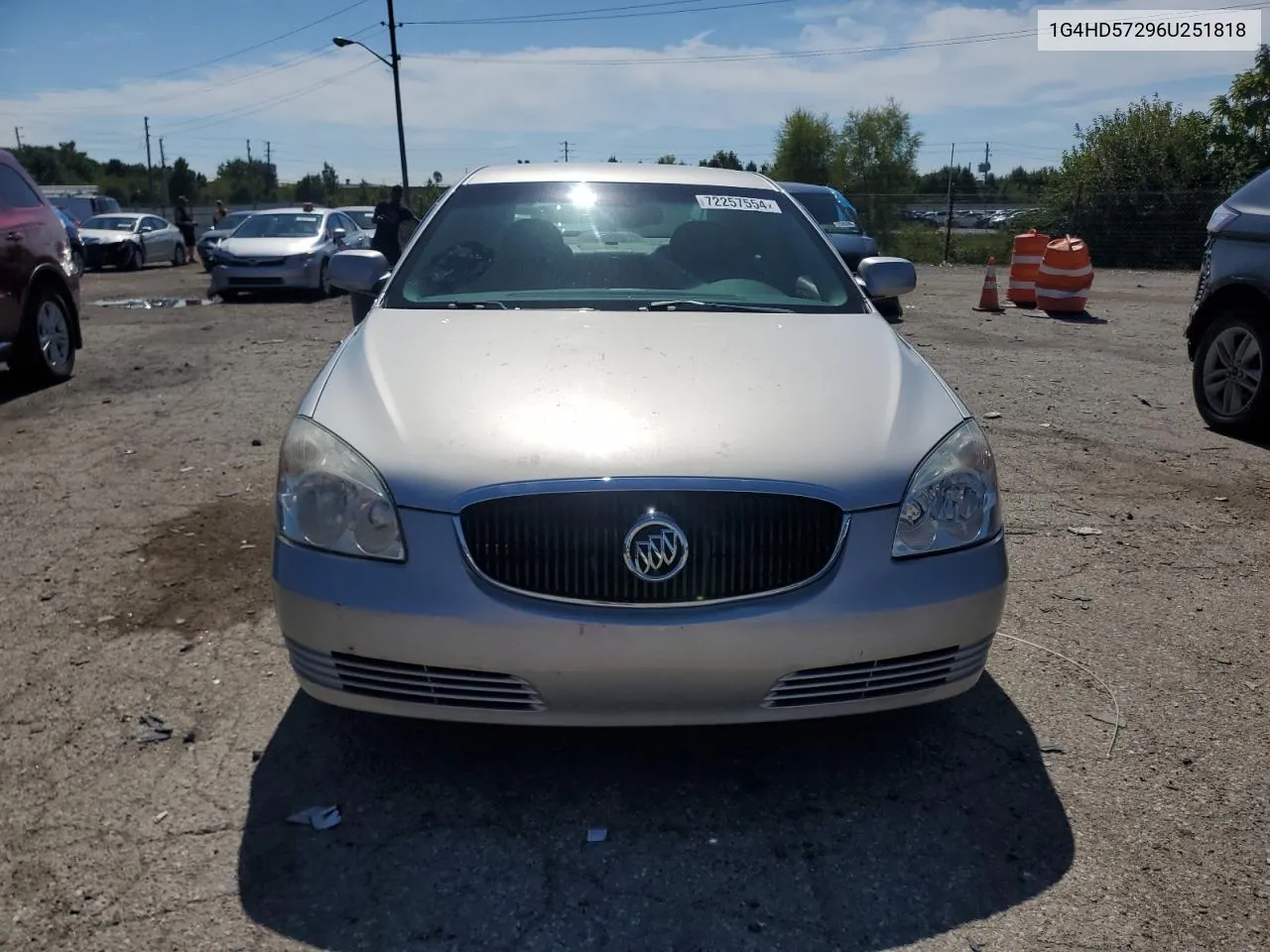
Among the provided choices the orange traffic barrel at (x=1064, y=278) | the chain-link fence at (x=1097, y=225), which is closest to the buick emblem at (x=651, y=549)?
the orange traffic barrel at (x=1064, y=278)

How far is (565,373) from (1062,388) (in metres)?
6.77

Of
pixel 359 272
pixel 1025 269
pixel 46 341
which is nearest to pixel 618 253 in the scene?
pixel 359 272

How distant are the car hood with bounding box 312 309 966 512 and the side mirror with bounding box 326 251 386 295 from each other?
74 centimetres

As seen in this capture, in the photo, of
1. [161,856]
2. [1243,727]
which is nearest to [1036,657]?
[1243,727]

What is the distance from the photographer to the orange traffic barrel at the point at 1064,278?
1437 centimetres

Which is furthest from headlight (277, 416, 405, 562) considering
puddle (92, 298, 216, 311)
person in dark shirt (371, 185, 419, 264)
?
puddle (92, 298, 216, 311)

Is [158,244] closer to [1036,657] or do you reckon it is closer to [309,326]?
[309,326]

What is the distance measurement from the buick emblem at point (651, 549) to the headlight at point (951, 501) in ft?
1.82

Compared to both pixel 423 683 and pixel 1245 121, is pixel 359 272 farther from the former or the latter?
pixel 1245 121

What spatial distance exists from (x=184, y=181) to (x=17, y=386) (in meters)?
83.9

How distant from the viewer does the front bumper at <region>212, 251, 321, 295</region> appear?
56.1 feet

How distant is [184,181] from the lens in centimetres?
8456

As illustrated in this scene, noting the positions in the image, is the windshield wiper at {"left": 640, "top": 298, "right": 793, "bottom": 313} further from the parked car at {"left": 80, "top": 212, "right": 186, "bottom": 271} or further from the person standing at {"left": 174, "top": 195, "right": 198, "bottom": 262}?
the person standing at {"left": 174, "top": 195, "right": 198, "bottom": 262}

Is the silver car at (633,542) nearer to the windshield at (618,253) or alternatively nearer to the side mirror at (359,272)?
the windshield at (618,253)
